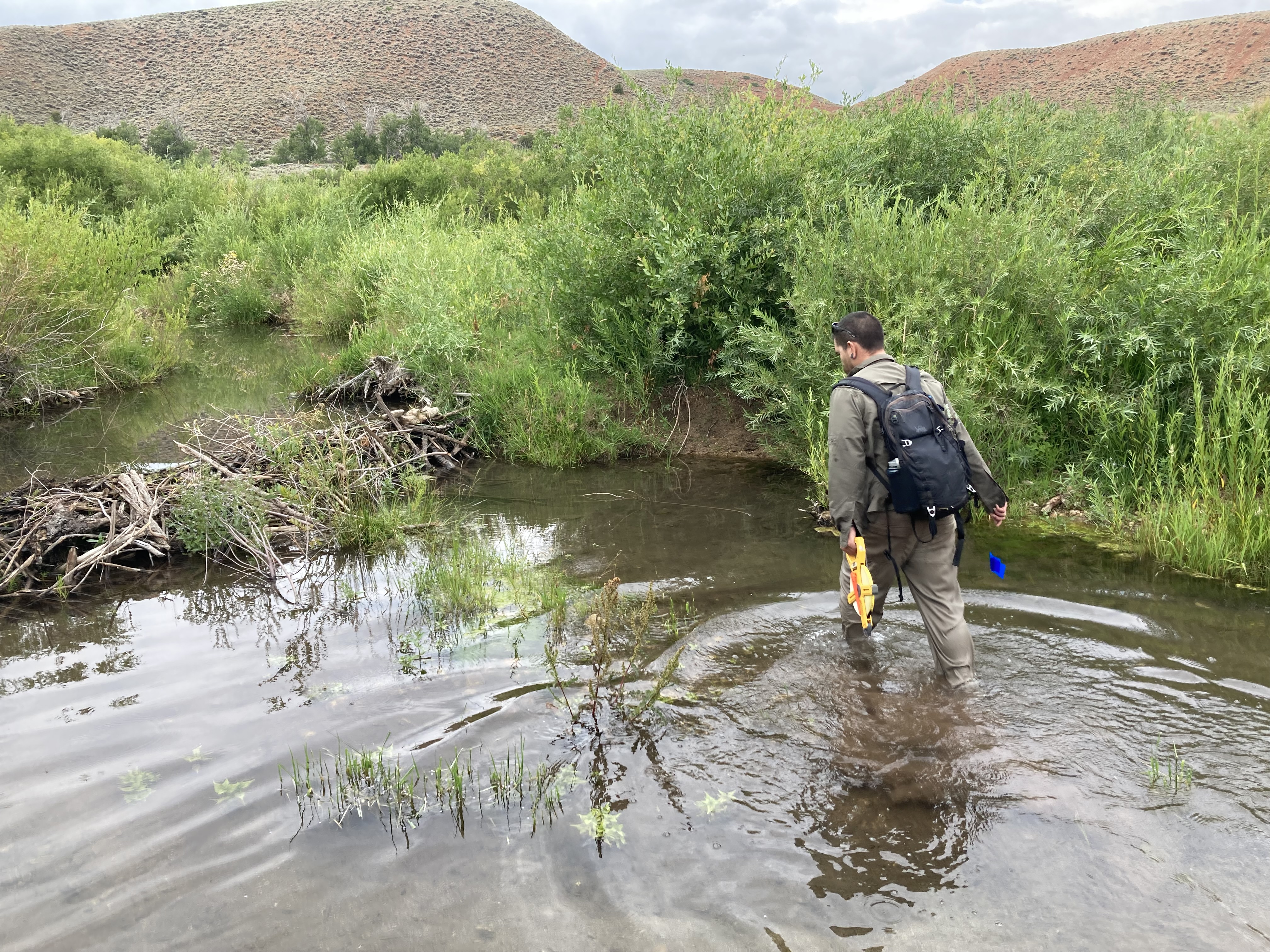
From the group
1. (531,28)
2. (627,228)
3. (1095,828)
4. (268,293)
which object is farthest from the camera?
(531,28)

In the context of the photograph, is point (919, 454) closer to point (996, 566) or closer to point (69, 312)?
point (996, 566)

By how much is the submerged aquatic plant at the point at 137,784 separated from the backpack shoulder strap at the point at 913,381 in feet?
13.6

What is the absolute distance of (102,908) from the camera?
10.2 feet

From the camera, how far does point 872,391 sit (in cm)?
427

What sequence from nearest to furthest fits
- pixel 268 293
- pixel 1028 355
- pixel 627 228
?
pixel 1028 355 → pixel 627 228 → pixel 268 293

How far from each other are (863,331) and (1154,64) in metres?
80.6

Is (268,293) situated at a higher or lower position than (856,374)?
higher

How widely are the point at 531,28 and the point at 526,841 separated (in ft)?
341

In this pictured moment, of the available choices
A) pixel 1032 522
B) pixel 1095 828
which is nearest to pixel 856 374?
pixel 1095 828

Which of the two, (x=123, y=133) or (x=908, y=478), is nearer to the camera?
(x=908, y=478)

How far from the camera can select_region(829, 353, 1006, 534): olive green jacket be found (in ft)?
14.3

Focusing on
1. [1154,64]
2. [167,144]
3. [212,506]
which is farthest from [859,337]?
[1154,64]

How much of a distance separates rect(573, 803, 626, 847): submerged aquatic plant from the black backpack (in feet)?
6.95

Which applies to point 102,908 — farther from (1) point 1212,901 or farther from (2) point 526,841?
(1) point 1212,901
